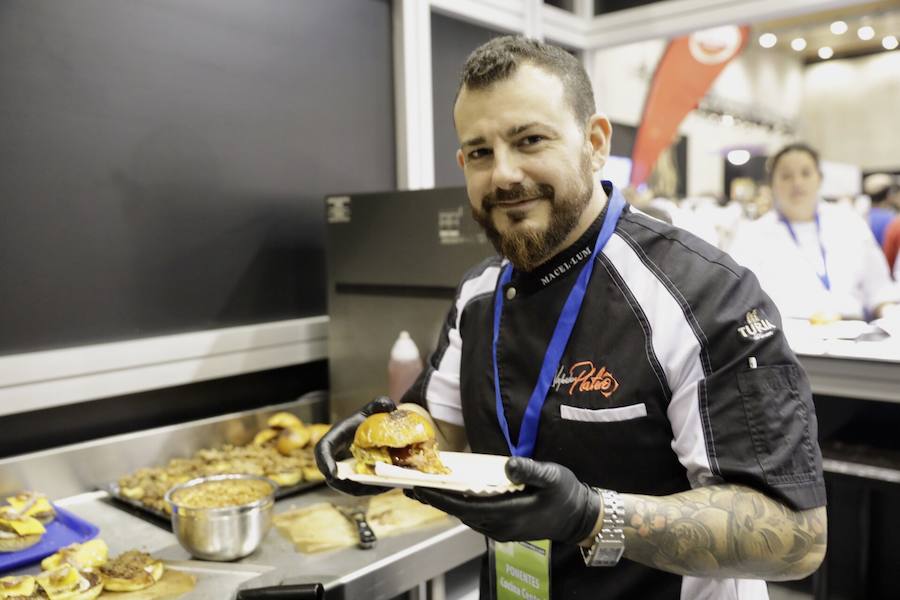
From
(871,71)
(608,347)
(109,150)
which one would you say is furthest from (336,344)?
(871,71)

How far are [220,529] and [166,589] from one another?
18 centimetres

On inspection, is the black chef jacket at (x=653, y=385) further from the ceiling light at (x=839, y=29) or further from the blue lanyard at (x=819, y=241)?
the ceiling light at (x=839, y=29)

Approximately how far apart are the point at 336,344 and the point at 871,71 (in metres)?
14.8

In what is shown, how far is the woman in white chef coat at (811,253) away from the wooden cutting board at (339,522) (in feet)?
10.7

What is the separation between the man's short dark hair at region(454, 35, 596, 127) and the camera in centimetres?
141

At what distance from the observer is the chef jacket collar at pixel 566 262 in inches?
59.3

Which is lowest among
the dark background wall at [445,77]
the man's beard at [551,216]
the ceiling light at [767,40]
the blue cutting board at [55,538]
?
the blue cutting board at [55,538]

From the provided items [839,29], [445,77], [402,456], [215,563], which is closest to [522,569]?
[402,456]

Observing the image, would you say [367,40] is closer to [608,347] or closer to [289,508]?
[289,508]

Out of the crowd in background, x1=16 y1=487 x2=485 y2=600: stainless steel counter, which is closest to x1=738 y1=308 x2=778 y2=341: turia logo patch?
x1=16 y1=487 x2=485 y2=600: stainless steel counter

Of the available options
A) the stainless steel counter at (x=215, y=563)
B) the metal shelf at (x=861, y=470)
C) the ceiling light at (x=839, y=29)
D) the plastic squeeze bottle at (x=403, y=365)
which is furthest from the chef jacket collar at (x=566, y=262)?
the ceiling light at (x=839, y=29)

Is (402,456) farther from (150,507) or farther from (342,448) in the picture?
(150,507)

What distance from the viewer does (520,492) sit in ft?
3.93

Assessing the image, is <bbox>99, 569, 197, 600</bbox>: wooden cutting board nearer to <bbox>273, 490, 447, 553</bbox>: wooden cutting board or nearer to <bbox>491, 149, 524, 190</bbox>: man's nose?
<bbox>273, 490, 447, 553</bbox>: wooden cutting board
